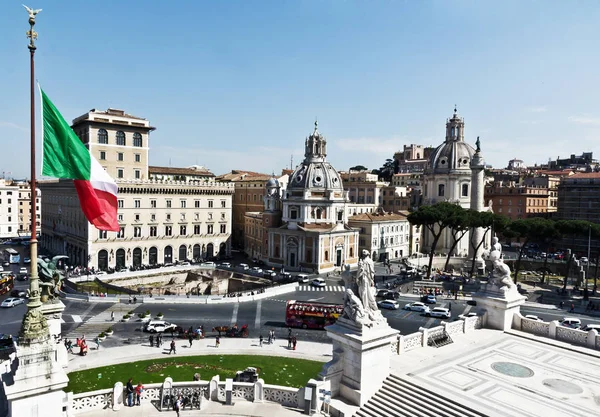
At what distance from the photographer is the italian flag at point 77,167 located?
12.4m

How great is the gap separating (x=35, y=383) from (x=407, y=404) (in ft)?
34.2

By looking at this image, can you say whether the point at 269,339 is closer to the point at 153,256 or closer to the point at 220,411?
the point at 220,411

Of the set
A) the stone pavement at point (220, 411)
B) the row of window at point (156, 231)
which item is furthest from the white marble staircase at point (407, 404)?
the row of window at point (156, 231)

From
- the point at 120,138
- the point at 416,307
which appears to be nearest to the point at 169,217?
the point at 120,138

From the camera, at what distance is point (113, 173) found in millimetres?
61719

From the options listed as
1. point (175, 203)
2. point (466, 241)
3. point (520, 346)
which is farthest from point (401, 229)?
point (520, 346)

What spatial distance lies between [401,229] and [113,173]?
4494cm

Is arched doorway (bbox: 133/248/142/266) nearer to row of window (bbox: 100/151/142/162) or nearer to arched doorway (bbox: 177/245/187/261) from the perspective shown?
arched doorway (bbox: 177/245/187/261)

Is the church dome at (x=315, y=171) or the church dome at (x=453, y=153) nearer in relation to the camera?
the church dome at (x=315, y=171)

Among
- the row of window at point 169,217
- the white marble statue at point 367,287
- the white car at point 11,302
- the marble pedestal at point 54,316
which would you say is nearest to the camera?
the white marble statue at point 367,287

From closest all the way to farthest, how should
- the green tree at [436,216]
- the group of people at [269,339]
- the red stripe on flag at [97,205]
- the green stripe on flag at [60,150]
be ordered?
the green stripe on flag at [60,150]
the red stripe on flag at [97,205]
the group of people at [269,339]
the green tree at [436,216]

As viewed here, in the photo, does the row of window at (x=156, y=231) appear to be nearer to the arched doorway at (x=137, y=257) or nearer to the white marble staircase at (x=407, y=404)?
the arched doorway at (x=137, y=257)

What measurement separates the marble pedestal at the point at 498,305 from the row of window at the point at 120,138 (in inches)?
2149

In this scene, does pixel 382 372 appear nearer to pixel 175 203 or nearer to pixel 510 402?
pixel 510 402
